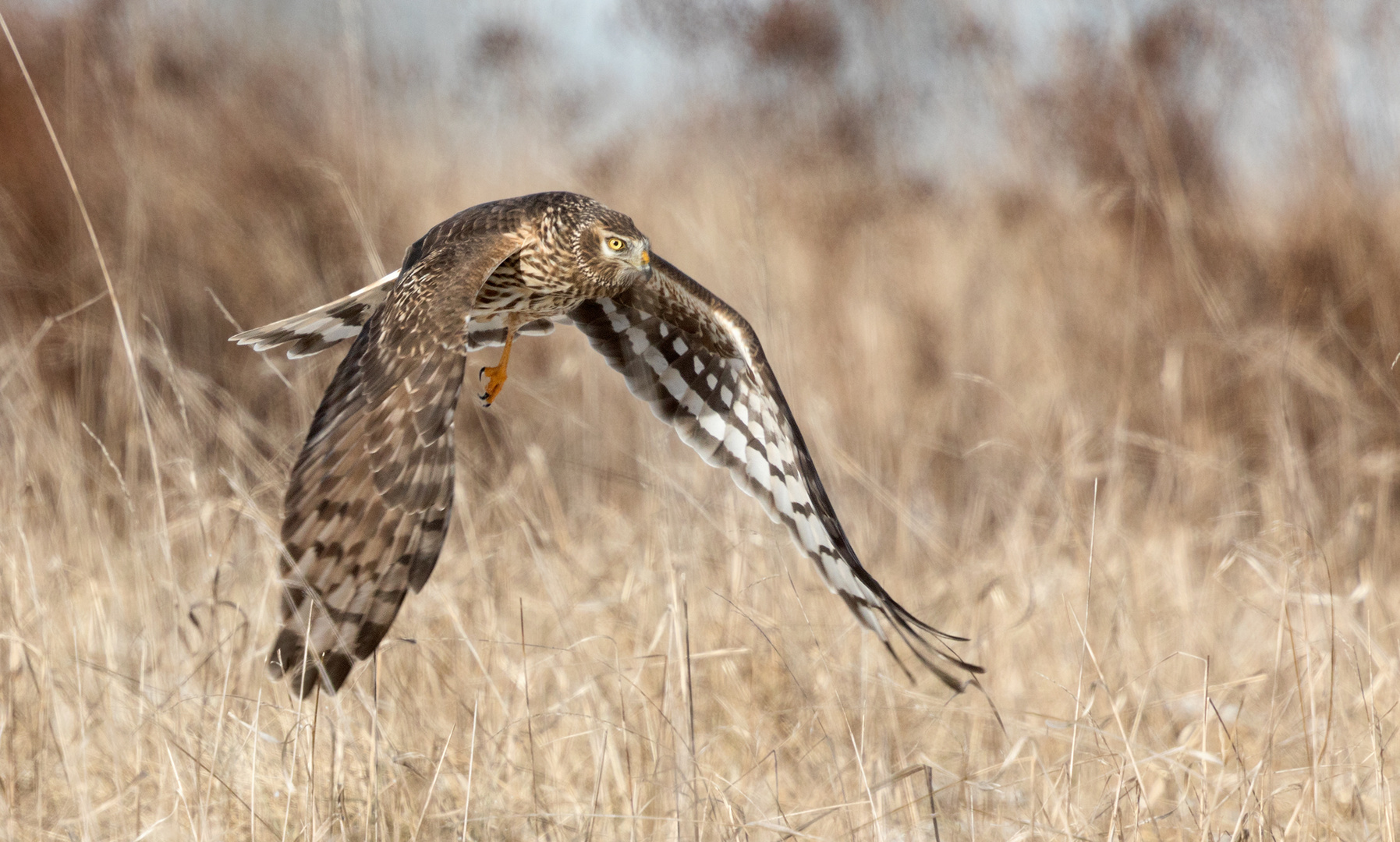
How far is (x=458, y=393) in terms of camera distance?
7.86 feet

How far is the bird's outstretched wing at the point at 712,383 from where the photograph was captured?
3.75 metres

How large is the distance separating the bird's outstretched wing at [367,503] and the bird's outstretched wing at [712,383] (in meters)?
1.30

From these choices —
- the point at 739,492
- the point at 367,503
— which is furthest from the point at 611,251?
the point at 739,492

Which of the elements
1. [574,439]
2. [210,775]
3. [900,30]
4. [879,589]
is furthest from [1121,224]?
[210,775]

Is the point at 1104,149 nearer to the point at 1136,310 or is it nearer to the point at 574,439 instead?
the point at 1136,310

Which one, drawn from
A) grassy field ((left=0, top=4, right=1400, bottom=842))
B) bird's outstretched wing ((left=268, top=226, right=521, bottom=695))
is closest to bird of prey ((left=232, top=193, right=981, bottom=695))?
bird's outstretched wing ((left=268, top=226, right=521, bottom=695))

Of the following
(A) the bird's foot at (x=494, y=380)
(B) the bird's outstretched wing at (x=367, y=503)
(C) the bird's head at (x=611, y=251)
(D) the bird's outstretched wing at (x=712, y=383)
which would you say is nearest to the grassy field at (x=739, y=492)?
(D) the bird's outstretched wing at (x=712, y=383)

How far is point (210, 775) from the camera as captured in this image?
2486mm

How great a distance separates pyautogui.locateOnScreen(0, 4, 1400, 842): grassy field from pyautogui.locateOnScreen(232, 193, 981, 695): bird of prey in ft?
0.85

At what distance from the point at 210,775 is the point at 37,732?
879mm

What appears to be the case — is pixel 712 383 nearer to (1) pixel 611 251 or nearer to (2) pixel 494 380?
(1) pixel 611 251

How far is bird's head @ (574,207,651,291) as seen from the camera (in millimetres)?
3553

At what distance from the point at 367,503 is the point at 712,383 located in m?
1.95

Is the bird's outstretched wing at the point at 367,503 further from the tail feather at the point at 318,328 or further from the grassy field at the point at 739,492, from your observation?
the tail feather at the point at 318,328
